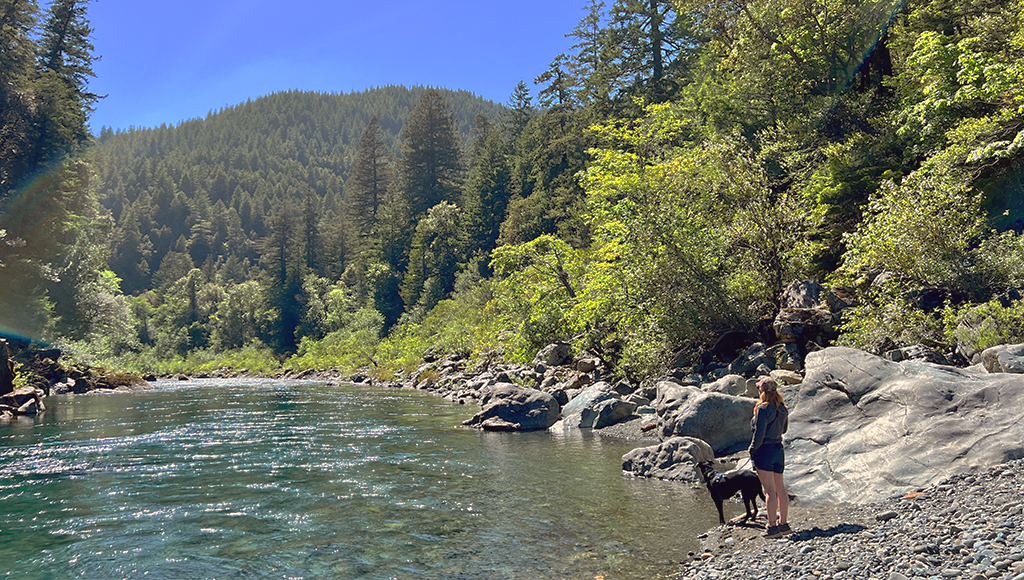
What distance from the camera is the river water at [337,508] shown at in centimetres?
688

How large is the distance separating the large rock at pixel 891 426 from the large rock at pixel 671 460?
1583 millimetres

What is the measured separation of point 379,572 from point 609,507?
3.60 m

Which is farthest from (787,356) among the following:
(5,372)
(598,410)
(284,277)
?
(284,277)

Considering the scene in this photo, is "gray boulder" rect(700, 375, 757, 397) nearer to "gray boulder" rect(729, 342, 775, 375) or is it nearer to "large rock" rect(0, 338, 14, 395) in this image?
"gray boulder" rect(729, 342, 775, 375)

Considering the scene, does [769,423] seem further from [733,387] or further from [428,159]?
[428,159]

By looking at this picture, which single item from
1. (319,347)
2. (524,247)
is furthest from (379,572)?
(319,347)

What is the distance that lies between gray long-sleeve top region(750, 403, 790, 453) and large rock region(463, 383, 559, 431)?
32.1ft

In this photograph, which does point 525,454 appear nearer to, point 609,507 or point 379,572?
point 609,507

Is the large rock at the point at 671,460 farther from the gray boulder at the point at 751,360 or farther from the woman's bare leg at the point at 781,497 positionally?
the gray boulder at the point at 751,360

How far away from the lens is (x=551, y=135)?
5531 cm

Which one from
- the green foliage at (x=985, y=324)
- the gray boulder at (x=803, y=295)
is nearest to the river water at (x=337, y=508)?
the green foliage at (x=985, y=324)

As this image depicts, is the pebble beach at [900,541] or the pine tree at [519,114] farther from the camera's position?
the pine tree at [519,114]

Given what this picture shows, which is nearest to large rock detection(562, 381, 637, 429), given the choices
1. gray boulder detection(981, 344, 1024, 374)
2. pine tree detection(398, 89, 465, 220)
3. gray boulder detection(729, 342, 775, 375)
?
gray boulder detection(729, 342, 775, 375)

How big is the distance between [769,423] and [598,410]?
29.3 ft
